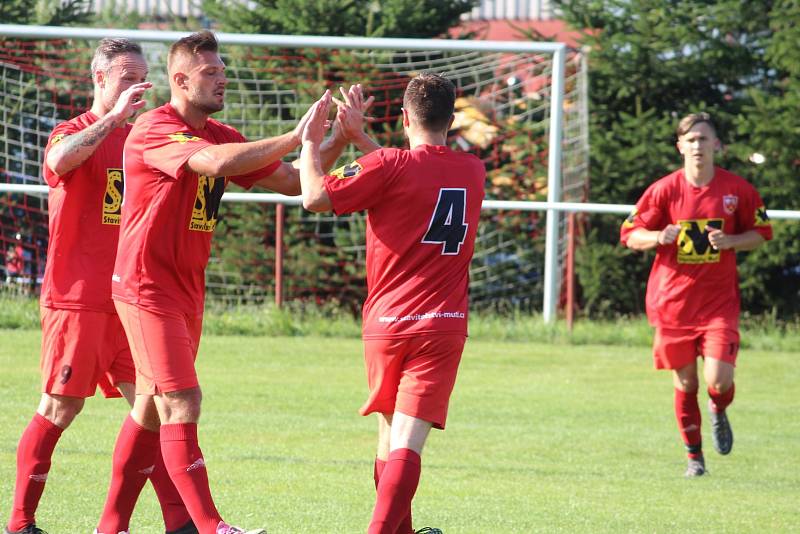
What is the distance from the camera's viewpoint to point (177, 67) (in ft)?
→ 18.3

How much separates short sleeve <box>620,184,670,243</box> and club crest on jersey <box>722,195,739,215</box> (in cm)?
38

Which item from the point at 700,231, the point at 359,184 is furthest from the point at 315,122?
the point at 700,231

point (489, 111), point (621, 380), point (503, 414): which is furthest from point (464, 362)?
point (489, 111)

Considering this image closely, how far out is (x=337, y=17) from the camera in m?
16.0

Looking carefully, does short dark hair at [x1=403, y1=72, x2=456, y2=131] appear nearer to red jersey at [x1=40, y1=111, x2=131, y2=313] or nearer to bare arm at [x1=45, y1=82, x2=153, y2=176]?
bare arm at [x1=45, y1=82, x2=153, y2=176]

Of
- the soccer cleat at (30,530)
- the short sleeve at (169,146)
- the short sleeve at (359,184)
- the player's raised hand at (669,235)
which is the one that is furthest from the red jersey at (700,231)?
the soccer cleat at (30,530)

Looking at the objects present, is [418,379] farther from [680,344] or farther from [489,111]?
[489,111]

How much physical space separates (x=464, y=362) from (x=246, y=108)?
4358mm

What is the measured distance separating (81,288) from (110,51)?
1091 millimetres

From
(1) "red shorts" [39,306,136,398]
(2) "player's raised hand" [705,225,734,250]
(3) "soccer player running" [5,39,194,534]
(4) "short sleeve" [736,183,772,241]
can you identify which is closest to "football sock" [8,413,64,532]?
(3) "soccer player running" [5,39,194,534]

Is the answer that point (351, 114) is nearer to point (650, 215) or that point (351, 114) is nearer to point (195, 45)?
point (195, 45)

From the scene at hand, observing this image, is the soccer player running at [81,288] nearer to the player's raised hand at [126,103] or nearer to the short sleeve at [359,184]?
the player's raised hand at [126,103]

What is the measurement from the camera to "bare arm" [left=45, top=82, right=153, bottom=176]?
220 inches

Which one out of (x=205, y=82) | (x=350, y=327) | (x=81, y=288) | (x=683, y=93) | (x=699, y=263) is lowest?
(x=350, y=327)
